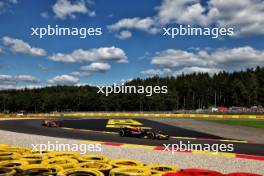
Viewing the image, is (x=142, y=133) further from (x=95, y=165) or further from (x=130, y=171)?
(x=130, y=171)

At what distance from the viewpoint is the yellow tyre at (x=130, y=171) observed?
20.4 ft

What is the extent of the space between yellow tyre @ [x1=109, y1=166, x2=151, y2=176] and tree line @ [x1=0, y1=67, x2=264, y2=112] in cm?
9944

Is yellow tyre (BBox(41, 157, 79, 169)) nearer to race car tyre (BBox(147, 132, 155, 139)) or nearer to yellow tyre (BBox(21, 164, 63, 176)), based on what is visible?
yellow tyre (BBox(21, 164, 63, 176))

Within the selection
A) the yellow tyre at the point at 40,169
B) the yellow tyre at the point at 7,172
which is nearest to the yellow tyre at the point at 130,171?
the yellow tyre at the point at 40,169

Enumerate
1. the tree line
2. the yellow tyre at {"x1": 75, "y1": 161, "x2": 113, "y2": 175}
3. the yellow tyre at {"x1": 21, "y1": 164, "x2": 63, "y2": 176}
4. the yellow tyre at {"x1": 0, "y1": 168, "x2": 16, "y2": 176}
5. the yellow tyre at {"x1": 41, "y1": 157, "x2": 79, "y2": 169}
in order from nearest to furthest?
the yellow tyre at {"x1": 0, "y1": 168, "x2": 16, "y2": 176} → the yellow tyre at {"x1": 21, "y1": 164, "x2": 63, "y2": 176} → the yellow tyre at {"x1": 75, "y1": 161, "x2": 113, "y2": 175} → the yellow tyre at {"x1": 41, "y1": 157, "x2": 79, "y2": 169} → the tree line

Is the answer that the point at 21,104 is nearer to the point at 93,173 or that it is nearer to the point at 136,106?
the point at 136,106

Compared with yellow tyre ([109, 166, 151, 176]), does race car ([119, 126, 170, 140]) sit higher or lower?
lower

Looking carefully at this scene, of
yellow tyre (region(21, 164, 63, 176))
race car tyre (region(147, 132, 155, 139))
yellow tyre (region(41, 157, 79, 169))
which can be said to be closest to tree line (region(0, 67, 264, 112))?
race car tyre (region(147, 132, 155, 139))

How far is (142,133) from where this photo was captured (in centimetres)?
1900

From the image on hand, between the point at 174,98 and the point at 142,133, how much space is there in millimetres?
91549

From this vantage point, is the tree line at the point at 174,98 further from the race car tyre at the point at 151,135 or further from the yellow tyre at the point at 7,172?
the yellow tyre at the point at 7,172

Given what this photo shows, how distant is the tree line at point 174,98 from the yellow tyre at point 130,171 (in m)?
99.4

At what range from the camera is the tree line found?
109 metres

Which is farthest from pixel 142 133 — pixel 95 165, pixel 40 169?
pixel 40 169
